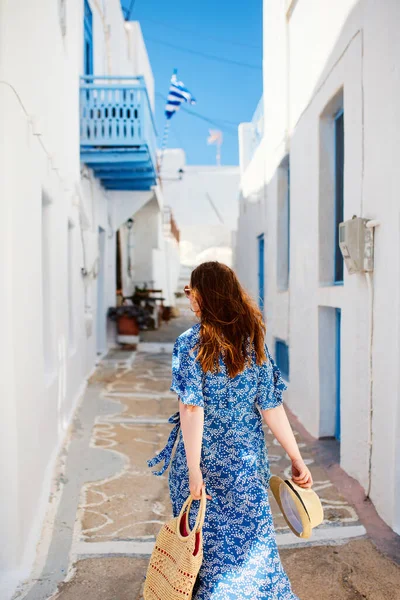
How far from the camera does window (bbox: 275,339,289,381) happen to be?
7602 millimetres

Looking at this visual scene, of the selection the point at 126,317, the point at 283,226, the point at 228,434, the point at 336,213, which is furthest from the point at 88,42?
the point at 228,434

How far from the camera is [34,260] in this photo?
373 centimetres

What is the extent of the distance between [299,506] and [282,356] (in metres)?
5.73

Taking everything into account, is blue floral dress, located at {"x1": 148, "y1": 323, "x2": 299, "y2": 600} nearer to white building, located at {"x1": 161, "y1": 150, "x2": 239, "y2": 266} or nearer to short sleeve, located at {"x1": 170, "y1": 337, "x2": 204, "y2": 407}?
short sleeve, located at {"x1": 170, "y1": 337, "x2": 204, "y2": 407}

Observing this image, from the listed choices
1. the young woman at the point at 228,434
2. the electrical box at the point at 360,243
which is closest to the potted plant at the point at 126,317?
the electrical box at the point at 360,243

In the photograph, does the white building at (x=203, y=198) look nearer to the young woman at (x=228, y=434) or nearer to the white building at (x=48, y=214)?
the white building at (x=48, y=214)

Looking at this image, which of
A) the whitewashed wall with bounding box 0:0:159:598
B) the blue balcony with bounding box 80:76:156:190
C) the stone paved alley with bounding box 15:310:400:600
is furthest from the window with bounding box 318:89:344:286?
the blue balcony with bounding box 80:76:156:190

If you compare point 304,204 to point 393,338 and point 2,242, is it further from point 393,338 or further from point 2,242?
point 2,242

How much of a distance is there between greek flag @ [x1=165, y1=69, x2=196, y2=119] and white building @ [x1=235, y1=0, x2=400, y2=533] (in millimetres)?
7153

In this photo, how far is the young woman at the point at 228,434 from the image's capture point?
2.28 meters

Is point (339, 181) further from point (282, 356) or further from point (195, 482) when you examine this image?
point (195, 482)

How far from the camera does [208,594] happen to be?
2.29 metres

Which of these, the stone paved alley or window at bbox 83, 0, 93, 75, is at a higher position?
window at bbox 83, 0, 93, 75

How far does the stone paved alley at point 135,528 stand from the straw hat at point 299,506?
2.51ft
